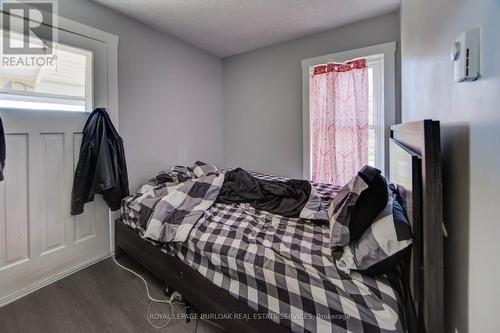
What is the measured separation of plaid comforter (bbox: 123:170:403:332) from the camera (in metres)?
0.94

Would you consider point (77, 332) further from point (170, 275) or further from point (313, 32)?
point (313, 32)

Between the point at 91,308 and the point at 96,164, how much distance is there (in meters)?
1.09

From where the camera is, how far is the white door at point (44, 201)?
1682mm

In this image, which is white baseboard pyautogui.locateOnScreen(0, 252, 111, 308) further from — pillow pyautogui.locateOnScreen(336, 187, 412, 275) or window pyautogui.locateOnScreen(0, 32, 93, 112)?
pillow pyautogui.locateOnScreen(336, 187, 412, 275)

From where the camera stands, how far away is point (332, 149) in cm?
272

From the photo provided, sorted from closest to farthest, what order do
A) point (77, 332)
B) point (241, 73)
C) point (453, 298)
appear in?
point (453, 298) → point (77, 332) → point (241, 73)

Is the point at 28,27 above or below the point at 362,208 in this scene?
above

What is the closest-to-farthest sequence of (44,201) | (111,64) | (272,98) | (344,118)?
1. (44,201)
2. (111,64)
3. (344,118)
4. (272,98)

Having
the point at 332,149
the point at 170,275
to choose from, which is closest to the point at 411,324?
the point at 170,275

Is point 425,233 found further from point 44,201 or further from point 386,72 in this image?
point 44,201

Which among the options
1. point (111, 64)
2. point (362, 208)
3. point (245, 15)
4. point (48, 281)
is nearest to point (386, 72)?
point (245, 15)

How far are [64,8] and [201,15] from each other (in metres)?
1.13

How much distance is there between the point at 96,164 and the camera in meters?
2.02

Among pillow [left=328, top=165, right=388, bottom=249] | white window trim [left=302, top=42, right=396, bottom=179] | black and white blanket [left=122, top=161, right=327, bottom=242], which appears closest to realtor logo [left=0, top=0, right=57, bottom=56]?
black and white blanket [left=122, top=161, right=327, bottom=242]
